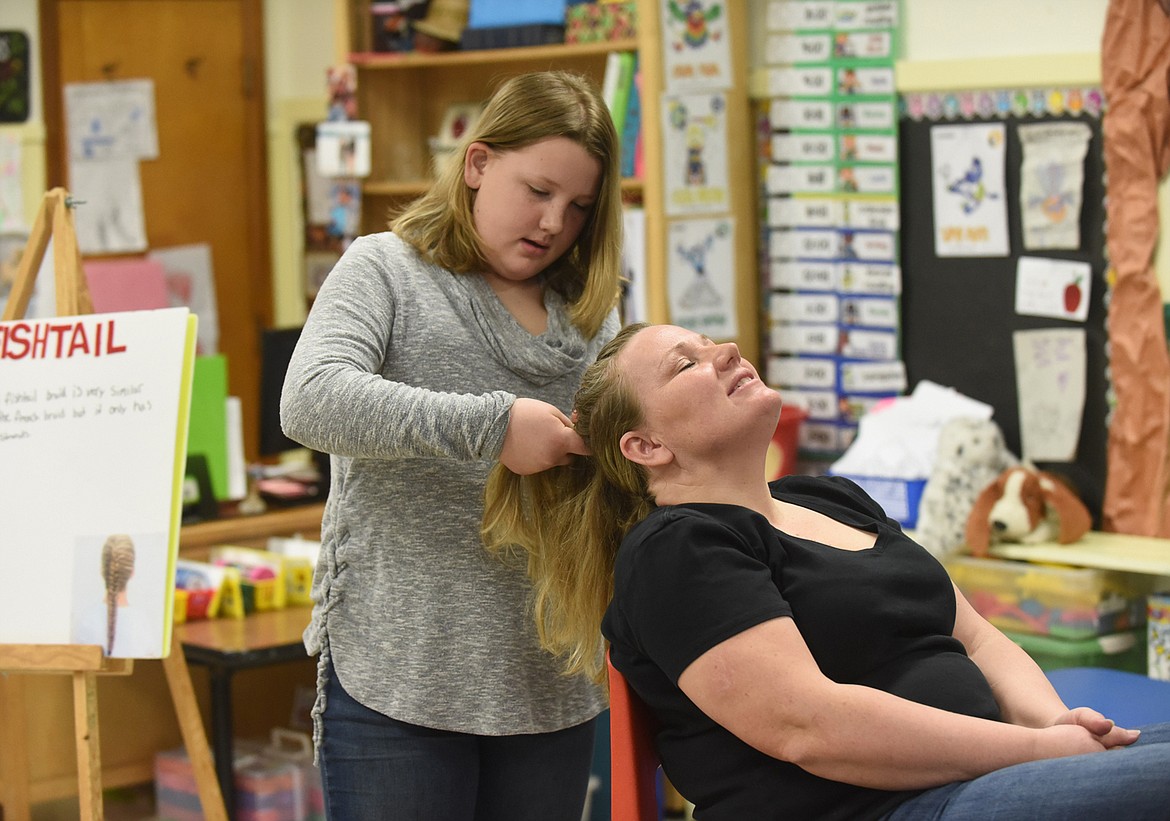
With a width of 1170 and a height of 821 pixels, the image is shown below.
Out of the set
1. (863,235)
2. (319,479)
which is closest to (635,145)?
(863,235)

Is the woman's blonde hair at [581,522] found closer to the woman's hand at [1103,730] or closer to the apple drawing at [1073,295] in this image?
the woman's hand at [1103,730]

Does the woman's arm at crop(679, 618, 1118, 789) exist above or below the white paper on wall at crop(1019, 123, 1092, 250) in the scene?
below

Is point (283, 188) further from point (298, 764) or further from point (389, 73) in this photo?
point (298, 764)

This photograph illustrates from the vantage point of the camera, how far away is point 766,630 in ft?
4.69

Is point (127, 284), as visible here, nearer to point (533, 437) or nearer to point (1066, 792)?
point (533, 437)

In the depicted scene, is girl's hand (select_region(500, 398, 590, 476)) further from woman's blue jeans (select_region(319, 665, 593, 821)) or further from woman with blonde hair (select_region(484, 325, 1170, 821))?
woman's blue jeans (select_region(319, 665, 593, 821))

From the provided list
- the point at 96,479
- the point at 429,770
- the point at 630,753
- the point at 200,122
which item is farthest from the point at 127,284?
the point at 630,753

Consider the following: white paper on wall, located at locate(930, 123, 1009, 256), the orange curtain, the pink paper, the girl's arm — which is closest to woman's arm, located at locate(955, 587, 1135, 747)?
the girl's arm

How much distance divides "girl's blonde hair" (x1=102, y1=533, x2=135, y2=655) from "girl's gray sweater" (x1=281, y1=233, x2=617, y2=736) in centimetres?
44

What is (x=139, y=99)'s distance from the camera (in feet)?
16.1

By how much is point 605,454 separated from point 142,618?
81 centimetres

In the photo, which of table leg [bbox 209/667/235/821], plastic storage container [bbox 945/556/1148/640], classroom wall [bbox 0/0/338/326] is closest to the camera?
table leg [bbox 209/667/235/821]

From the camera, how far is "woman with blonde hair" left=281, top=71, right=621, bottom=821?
67.3 inches

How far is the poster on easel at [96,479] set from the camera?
2100 millimetres
